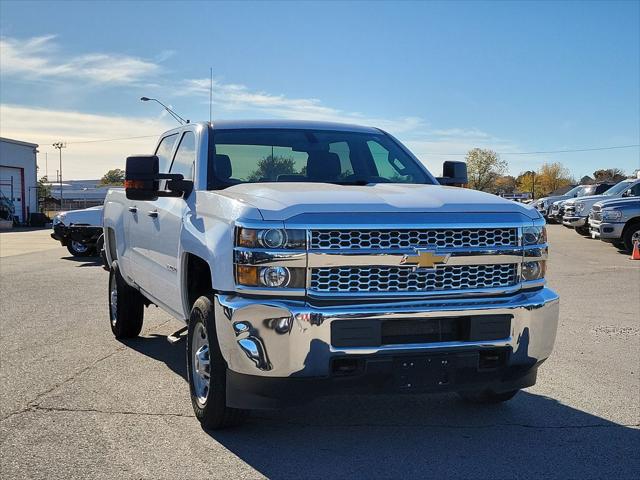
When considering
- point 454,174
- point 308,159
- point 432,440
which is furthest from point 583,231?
point 432,440

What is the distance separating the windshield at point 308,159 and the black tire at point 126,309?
2.53m

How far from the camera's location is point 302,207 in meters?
4.02

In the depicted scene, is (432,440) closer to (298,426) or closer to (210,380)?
(298,426)

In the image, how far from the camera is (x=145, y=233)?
6316 millimetres

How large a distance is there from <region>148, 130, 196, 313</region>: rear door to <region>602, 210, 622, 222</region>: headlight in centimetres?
1528

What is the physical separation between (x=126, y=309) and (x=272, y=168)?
287cm

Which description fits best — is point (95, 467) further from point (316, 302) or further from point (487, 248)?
point (487, 248)

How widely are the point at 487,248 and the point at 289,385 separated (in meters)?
1.39

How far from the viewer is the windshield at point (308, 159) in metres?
5.39

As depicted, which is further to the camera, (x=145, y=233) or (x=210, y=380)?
(x=145, y=233)

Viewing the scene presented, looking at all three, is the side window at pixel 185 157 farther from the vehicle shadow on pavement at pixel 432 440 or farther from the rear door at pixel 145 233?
the vehicle shadow on pavement at pixel 432 440

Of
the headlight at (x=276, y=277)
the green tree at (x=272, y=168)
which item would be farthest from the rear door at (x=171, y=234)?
the headlight at (x=276, y=277)

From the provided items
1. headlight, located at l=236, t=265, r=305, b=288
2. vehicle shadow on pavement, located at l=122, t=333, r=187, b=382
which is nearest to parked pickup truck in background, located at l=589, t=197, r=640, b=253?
vehicle shadow on pavement, located at l=122, t=333, r=187, b=382

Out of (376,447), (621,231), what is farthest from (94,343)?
(621,231)
